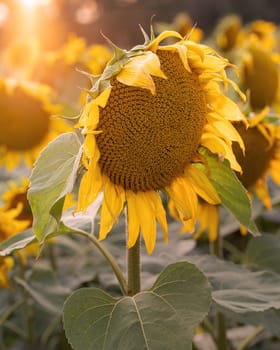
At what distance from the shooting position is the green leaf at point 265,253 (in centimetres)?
132

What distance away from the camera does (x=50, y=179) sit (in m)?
0.85

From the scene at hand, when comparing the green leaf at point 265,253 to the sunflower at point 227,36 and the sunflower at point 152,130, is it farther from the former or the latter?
the sunflower at point 227,36

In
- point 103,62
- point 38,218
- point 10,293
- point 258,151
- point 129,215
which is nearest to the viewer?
point 38,218

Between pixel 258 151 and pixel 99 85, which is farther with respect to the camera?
pixel 258 151

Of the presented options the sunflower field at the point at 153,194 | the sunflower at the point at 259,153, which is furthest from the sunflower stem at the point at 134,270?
the sunflower at the point at 259,153

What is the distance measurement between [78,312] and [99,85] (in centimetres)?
29

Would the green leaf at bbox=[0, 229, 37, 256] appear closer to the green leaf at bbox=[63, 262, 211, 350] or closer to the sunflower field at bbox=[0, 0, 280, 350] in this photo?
the sunflower field at bbox=[0, 0, 280, 350]

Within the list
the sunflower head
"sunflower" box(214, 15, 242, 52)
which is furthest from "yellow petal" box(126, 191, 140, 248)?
"sunflower" box(214, 15, 242, 52)

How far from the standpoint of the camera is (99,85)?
867mm

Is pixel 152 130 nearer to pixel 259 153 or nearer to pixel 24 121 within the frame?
pixel 259 153

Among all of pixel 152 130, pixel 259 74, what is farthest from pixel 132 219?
pixel 259 74

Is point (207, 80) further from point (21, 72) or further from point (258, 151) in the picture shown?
point (21, 72)

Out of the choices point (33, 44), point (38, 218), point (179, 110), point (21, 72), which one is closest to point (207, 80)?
point (179, 110)

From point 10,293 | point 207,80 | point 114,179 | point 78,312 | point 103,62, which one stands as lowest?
point 10,293
